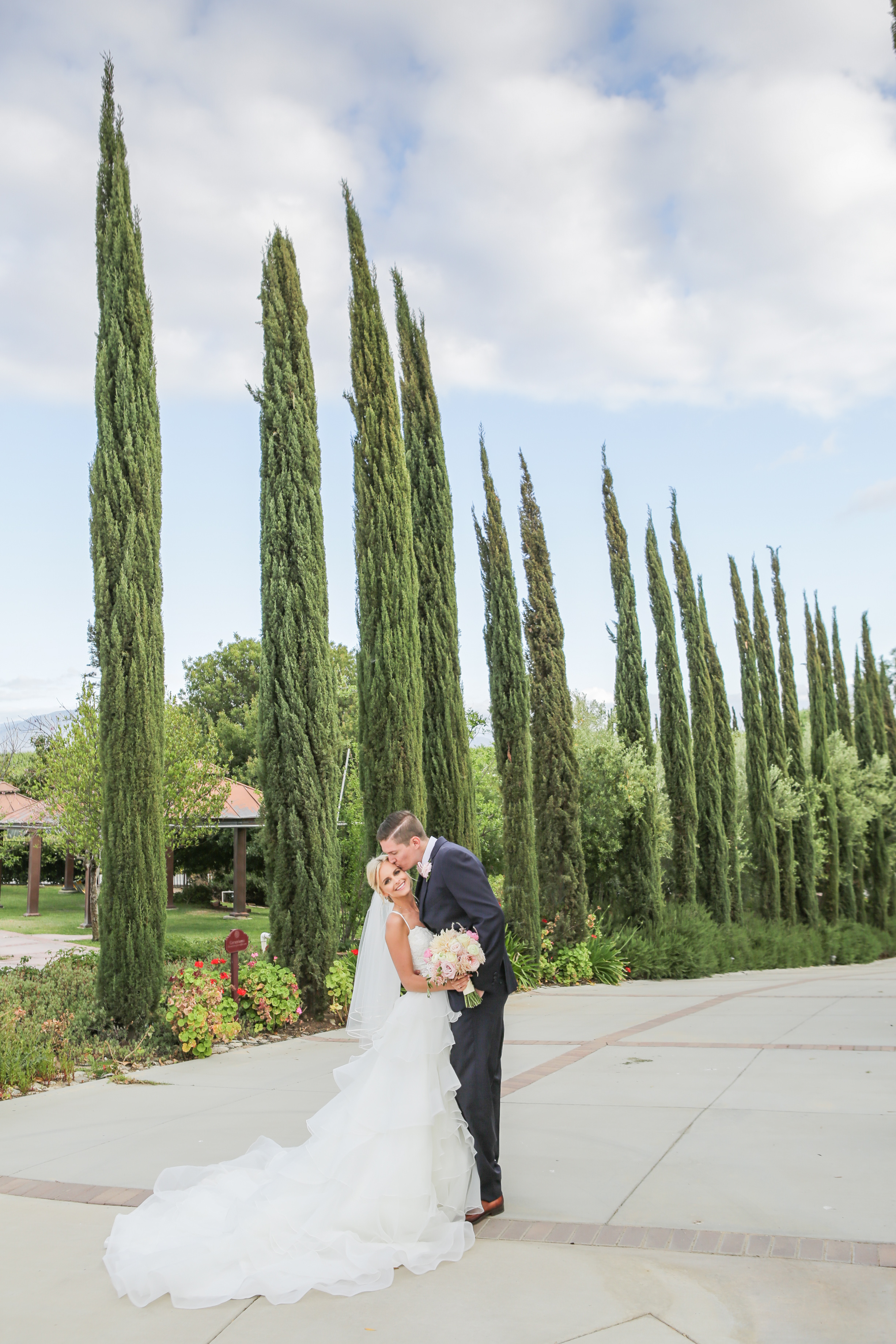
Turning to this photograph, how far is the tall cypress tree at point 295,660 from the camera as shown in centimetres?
952

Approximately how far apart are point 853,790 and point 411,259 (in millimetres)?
27481

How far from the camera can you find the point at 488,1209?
3859 mm

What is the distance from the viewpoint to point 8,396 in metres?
9.98

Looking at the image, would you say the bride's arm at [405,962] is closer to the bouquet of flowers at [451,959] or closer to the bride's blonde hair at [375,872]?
the bouquet of flowers at [451,959]

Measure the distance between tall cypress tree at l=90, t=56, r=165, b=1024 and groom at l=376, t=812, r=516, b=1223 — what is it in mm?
4852

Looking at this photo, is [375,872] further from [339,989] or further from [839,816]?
[839,816]

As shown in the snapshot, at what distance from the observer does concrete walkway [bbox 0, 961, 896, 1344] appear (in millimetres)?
2965

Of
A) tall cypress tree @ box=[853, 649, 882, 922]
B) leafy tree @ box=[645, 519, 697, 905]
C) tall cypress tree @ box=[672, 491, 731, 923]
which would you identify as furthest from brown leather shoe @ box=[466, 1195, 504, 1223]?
tall cypress tree @ box=[853, 649, 882, 922]

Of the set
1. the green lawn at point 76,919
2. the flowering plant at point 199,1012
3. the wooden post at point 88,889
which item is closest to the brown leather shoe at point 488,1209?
the flowering plant at point 199,1012

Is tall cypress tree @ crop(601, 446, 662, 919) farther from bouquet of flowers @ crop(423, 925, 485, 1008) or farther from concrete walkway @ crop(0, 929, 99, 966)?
bouquet of flowers @ crop(423, 925, 485, 1008)

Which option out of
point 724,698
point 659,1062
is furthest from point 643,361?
point 724,698

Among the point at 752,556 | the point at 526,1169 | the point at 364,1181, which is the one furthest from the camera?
the point at 752,556

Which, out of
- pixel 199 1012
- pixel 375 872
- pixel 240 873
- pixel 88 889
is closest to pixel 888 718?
pixel 240 873

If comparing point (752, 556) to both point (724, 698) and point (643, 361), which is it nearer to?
point (724, 698)
